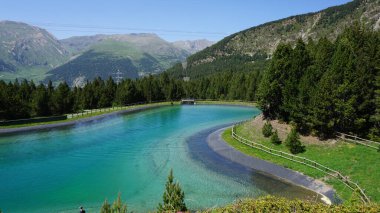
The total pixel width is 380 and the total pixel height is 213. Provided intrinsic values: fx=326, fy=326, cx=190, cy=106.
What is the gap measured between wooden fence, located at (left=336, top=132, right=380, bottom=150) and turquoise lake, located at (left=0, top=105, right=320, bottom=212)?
1395 cm

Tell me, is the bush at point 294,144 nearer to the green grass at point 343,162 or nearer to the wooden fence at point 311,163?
the green grass at point 343,162

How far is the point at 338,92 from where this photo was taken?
4931 cm

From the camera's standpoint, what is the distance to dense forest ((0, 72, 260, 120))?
8475cm

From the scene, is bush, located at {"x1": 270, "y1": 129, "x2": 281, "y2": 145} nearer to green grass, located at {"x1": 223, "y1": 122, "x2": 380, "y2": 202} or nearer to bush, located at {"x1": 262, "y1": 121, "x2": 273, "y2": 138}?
green grass, located at {"x1": 223, "y1": 122, "x2": 380, "y2": 202}

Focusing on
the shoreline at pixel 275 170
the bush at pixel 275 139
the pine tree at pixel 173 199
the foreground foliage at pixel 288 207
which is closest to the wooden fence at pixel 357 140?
the bush at pixel 275 139

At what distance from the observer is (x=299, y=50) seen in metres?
62.4

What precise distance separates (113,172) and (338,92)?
3490 cm

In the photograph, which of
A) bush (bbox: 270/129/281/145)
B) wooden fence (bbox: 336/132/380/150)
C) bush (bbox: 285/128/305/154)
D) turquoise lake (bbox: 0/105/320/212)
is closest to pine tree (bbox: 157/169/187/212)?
turquoise lake (bbox: 0/105/320/212)

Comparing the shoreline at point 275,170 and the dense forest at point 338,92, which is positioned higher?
the dense forest at point 338,92

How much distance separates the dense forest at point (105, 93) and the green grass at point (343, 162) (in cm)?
6100

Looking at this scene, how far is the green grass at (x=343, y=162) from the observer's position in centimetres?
3359

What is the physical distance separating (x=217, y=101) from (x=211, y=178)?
11033 cm

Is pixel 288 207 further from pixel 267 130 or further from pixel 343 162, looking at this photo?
pixel 267 130

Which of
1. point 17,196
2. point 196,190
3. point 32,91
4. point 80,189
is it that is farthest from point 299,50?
point 32,91
